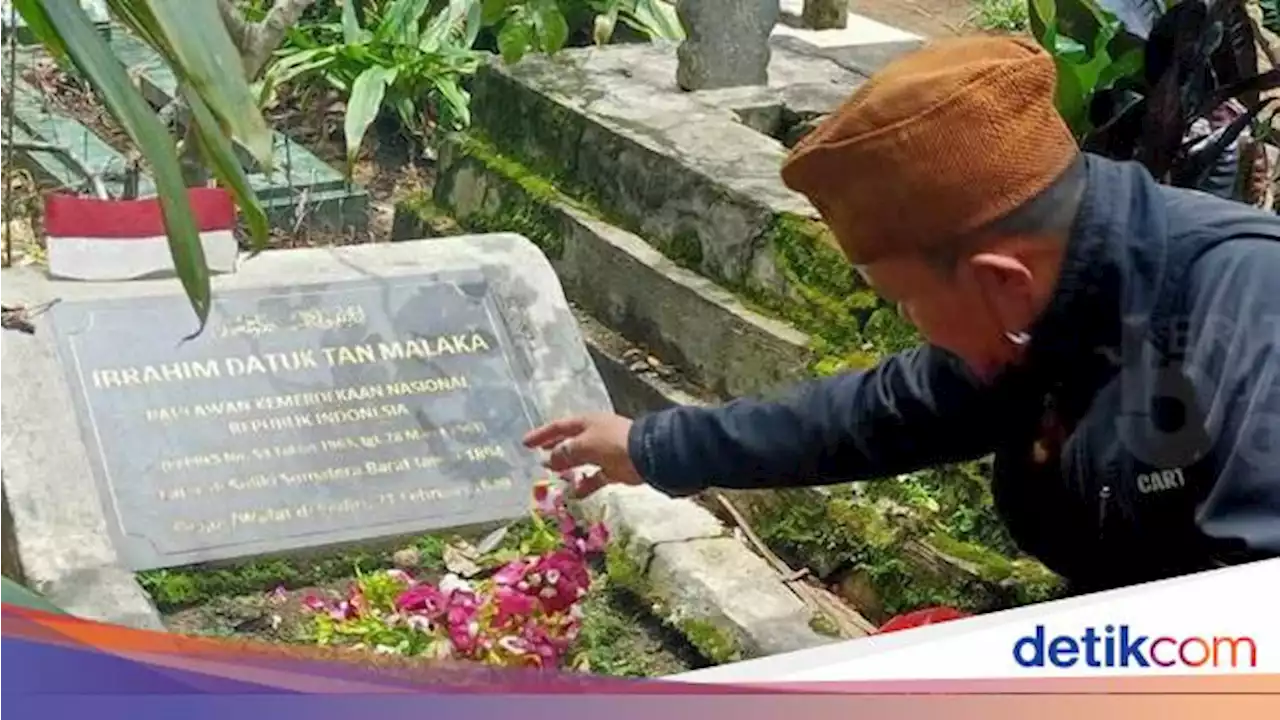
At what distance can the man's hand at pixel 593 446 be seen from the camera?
2025 mm

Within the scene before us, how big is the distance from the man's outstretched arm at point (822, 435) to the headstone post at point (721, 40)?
1.99 m

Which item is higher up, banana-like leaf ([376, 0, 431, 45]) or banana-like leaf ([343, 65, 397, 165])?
banana-like leaf ([376, 0, 431, 45])

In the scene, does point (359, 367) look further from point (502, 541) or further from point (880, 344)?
point (880, 344)

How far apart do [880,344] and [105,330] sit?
122 cm

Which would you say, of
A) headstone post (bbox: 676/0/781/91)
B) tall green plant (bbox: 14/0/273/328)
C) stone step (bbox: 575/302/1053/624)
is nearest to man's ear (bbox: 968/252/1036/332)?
tall green plant (bbox: 14/0/273/328)

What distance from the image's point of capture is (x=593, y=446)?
205cm

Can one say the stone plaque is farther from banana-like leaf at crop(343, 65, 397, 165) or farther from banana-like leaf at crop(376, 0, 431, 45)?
banana-like leaf at crop(376, 0, 431, 45)

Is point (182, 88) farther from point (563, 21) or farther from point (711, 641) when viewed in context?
point (563, 21)

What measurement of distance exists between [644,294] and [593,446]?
58.6 inches

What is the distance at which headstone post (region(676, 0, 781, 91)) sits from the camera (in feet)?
12.8

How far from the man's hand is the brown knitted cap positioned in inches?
17.6

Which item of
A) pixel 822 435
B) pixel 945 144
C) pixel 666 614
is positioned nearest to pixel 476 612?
pixel 666 614

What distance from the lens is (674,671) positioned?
268 cm

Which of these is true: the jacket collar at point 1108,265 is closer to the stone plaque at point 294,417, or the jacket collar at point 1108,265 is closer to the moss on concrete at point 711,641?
the moss on concrete at point 711,641
